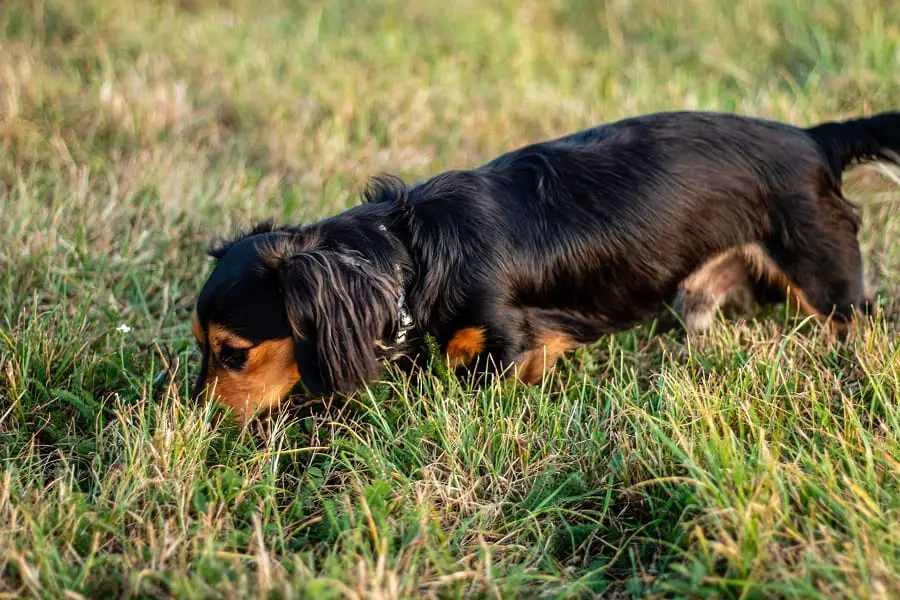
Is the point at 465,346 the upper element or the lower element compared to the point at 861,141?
lower

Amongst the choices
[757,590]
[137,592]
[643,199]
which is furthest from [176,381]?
[757,590]

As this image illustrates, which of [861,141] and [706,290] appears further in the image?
[706,290]

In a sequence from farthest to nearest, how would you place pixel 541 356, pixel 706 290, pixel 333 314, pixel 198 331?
pixel 706 290 → pixel 541 356 → pixel 198 331 → pixel 333 314

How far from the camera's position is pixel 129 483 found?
2445mm

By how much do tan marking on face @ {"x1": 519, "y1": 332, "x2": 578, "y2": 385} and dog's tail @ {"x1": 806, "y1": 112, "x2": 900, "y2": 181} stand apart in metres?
1.28

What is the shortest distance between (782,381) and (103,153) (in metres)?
3.97

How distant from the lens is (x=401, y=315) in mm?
2992

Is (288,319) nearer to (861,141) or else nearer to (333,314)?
(333,314)

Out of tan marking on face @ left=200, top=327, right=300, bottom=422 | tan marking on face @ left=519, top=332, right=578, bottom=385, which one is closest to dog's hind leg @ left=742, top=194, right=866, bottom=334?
tan marking on face @ left=519, top=332, right=578, bottom=385

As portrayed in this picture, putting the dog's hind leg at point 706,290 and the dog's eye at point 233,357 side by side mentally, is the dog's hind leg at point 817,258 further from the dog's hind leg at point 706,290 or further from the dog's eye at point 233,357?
the dog's eye at point 233,357

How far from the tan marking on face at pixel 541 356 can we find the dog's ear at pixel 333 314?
0.62 m

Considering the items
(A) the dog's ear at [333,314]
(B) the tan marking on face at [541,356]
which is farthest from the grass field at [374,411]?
(A) the dog's ear at [333,314]

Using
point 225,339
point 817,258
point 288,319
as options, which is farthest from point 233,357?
point 817,258

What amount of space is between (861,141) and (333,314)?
218 cm
